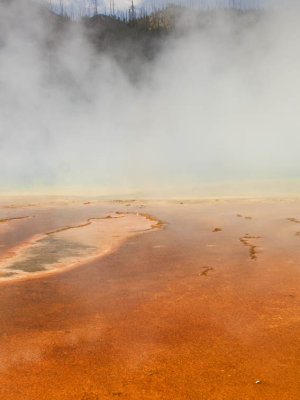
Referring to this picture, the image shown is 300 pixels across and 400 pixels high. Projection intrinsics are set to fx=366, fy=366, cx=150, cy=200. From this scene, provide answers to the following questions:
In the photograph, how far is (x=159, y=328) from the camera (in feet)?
7.75

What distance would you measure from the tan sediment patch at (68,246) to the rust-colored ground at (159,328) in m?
0.29

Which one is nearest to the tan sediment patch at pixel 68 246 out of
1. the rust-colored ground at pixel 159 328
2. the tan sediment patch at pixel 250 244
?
the rust-colored ground at pixel 159 328

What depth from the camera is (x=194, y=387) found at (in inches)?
69.4

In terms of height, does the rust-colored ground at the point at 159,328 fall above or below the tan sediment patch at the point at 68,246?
below

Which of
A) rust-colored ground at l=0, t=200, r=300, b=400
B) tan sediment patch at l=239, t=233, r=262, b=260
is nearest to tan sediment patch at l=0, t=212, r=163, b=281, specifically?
rust-colored ground at l=0, t=200, r=300, b=400

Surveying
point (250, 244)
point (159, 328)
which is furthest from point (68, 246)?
point (159, 328)

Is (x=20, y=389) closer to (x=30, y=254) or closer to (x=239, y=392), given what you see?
(x=239, y=392)

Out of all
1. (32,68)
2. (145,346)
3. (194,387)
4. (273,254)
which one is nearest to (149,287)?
(145,346)

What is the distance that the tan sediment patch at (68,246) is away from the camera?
151 inches

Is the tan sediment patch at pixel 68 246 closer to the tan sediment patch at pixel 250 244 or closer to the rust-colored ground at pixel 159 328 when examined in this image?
the rust-colored ground at pixel 159 328

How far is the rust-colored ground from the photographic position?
1791 millimetres

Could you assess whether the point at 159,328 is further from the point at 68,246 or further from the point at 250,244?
the point at 68,246

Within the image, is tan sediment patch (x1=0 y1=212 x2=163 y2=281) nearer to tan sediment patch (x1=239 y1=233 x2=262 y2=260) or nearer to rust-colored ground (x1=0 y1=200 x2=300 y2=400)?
rust-colored ground (x1=0 y1=200 x2=300 y2=400)

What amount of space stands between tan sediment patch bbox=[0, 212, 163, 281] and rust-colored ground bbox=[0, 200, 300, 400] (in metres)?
0.29
